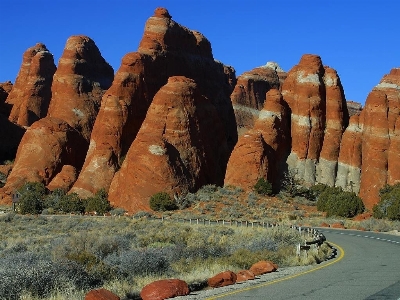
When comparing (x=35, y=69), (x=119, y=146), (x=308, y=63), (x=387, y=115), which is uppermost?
(x=35, y=69)

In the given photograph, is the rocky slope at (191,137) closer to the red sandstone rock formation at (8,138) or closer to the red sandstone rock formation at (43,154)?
the red sandstone rock formation at (43,154)

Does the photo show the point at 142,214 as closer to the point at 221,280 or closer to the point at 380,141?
the point at 380,141

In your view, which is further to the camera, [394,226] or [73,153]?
[73,153]

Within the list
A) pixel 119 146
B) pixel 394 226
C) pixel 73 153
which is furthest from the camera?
pixel 73 153

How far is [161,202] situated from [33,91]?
75317 mm

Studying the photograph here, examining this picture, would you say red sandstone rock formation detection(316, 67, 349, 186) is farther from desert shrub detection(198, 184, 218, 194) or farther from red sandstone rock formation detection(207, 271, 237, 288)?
red sandstone rock formation detection(207, 271, 237, 288)

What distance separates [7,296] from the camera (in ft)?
38.0

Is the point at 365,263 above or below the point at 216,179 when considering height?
below

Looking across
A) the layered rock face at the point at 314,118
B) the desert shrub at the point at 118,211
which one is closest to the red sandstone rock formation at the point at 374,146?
the layered rock face at the point at 314,118

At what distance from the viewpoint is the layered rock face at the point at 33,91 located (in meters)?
121

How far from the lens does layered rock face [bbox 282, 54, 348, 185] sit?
229 ft

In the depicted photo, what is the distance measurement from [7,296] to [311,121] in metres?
63.3

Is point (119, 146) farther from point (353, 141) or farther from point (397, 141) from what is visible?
point (397, 141)

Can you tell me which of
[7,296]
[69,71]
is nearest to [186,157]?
[69,71]
